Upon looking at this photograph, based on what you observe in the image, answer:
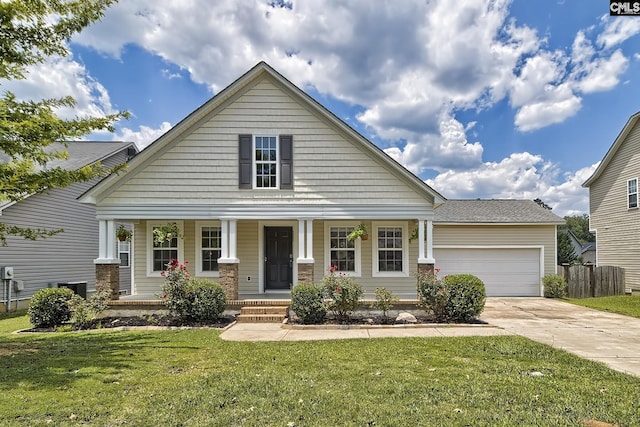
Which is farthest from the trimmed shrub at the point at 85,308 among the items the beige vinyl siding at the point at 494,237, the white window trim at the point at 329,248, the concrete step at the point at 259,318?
the beige vinyl siding at the point at 494,237

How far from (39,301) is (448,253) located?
1429 centimetres

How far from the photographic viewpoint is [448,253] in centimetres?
1614

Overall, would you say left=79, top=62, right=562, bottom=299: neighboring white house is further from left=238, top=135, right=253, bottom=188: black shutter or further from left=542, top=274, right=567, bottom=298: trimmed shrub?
left=542, top=274, right=567, bottom=298: trimmed shrub

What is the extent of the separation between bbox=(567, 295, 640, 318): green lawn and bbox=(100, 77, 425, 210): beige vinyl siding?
287 inches

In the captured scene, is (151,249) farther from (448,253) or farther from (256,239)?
(448,253)

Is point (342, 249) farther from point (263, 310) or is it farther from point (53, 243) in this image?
point (53, 243)

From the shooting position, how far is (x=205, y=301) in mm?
9523

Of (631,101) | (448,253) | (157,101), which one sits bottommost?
(448,253)

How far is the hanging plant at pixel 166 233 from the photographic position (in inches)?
461

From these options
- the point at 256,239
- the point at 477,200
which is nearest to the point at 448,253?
the point at 477,200

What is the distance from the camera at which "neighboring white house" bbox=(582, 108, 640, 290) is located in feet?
51.9

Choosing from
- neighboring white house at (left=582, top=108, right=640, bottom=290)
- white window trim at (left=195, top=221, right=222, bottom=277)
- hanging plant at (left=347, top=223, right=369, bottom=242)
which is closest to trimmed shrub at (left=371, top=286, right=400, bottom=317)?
hanging plant at (left=347, top=223, right=369, bottom=242)

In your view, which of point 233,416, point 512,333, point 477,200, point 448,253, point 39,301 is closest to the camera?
point 233,416

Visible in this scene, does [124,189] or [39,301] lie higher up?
[124,189]
